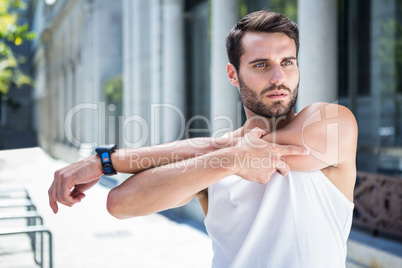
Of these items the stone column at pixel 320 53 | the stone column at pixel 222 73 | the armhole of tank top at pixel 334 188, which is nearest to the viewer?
the armhole of tank top at pixel 334 188

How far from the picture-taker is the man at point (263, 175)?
2.02 metres

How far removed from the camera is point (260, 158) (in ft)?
6.57

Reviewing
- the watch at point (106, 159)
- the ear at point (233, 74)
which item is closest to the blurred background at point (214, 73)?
the ear at point (233, 74)

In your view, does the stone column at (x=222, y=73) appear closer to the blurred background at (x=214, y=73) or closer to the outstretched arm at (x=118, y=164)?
the blurred background at (x=214, y=73)

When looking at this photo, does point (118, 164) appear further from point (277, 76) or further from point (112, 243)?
point (112, 243)

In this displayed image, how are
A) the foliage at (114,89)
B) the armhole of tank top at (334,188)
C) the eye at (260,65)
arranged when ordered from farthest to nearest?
the foliage at (114,89) → the eye at (260,65) → the armhole of tank top at (334,188)

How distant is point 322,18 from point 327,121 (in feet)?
16.1

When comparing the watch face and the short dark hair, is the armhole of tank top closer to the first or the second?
the short dark hair

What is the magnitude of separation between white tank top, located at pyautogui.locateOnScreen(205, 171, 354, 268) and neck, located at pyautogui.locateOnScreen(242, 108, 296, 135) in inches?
12.7

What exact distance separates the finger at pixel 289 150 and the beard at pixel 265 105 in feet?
0.78

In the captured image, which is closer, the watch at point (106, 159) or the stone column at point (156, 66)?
the watch at point (106, 159)

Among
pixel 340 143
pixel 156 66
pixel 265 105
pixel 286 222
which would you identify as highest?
pixel 156 66

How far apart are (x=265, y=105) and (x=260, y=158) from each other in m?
0.34

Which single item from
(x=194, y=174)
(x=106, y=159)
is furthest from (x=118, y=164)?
(x=194, y=174)
